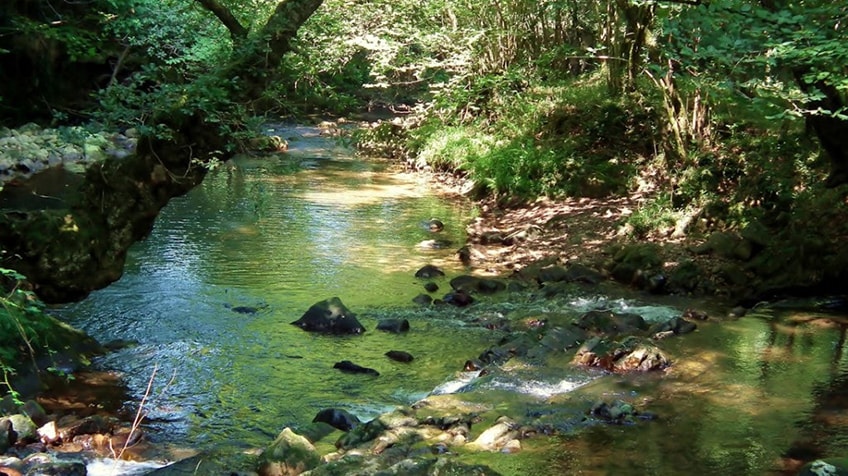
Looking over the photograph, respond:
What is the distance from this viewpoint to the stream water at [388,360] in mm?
5859

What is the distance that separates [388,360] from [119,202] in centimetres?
336

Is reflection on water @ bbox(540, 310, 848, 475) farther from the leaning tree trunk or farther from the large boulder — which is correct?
the leaning tree trunk

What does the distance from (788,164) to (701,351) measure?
5.39 metres

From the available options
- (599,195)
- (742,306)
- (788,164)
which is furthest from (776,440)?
(599,195)

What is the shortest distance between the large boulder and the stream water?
6.1 inches

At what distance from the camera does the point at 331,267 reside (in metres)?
12.6

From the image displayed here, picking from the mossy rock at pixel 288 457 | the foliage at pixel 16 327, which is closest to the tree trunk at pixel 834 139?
the mossy rock at pixel 288 457

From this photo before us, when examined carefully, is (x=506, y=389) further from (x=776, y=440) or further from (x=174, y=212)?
(x=174, y=212)

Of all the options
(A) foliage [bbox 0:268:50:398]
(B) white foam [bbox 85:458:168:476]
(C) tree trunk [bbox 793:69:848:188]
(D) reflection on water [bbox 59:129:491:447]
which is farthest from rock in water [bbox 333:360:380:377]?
(C) tree trunk [bbox 793:69:848:188]

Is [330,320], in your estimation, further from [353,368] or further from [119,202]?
[119,202]

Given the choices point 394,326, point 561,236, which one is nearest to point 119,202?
point 394,326

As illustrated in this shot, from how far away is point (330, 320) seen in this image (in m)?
9.70

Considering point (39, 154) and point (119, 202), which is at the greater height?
point (39, 154)

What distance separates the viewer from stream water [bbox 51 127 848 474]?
19.2ft
